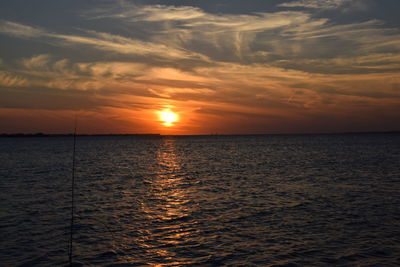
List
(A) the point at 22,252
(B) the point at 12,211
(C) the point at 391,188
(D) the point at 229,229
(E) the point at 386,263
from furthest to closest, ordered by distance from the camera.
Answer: (C) the point at 391,188 → (B) the point at 12,211 → (D) the point at 229,229 → (A) the point at 22,252 → (E) the point at 386,263

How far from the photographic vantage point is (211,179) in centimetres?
3703

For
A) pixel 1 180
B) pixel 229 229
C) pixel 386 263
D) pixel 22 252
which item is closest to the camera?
pixel 386 263

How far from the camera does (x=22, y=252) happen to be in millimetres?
13539

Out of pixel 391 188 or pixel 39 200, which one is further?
pixel 391 188

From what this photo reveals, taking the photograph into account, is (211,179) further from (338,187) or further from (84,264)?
(84,264)

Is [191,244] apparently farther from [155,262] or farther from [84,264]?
[84,264]

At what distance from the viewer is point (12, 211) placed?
20859mm

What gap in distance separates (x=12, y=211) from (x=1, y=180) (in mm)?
18897

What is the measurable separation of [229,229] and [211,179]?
2054 cm

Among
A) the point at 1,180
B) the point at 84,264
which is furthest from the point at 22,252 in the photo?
the point at 1,180

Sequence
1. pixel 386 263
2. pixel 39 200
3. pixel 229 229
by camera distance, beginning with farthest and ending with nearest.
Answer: pixel 39 200, pixel 229 229, pixel 386 263

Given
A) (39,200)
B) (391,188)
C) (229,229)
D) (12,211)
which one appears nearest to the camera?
(229,229)

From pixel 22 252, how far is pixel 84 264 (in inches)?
130

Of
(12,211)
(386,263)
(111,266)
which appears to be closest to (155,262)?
(111,266)
